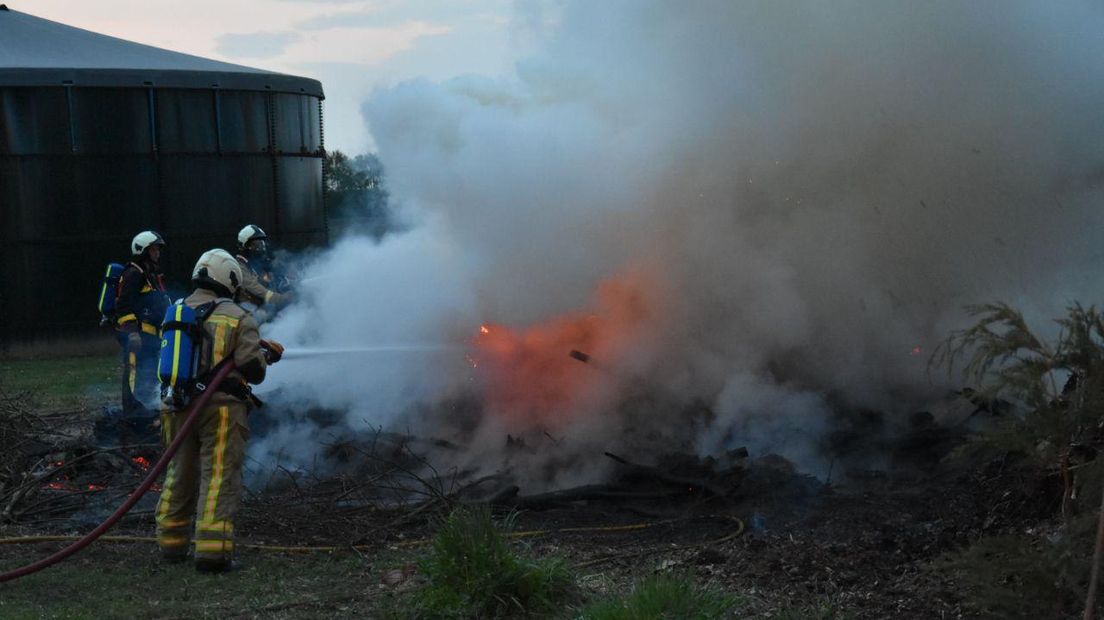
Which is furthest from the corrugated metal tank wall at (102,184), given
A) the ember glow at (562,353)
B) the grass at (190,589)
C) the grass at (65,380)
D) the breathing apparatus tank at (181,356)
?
the breathing apparatus tank at (181,356)

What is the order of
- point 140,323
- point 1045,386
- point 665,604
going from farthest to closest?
point 140,323 → point 665,604 → point 1045,386

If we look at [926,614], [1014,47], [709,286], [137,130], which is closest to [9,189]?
[137,130]

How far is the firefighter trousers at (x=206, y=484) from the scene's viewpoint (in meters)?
6.44

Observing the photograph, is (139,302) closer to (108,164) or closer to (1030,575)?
(108,164)

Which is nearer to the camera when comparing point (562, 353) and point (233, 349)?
point (233, 349)

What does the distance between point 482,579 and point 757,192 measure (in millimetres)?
5847

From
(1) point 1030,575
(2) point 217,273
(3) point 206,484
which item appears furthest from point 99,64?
(1) point 1030,575

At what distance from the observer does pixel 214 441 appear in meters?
6.62

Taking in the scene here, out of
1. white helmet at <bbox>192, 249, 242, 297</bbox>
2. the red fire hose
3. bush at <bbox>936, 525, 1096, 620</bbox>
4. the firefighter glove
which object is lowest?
Result: bush at <bbox>936, 525, 1096, 620</bbox>

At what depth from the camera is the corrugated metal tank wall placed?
16531mm

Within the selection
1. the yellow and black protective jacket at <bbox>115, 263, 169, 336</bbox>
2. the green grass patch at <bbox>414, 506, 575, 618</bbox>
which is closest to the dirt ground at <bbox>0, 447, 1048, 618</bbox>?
the green grass patch at <bbox>414, 506, 575, 618</bbox>

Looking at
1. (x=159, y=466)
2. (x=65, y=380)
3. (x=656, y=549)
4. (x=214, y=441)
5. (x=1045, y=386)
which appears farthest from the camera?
(x=65, y=380)

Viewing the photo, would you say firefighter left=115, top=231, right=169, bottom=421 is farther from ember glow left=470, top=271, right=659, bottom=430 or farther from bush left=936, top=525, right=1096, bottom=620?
bush left=936, top=525, right=1096, bottom=620

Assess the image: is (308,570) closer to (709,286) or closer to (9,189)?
(709,286)
